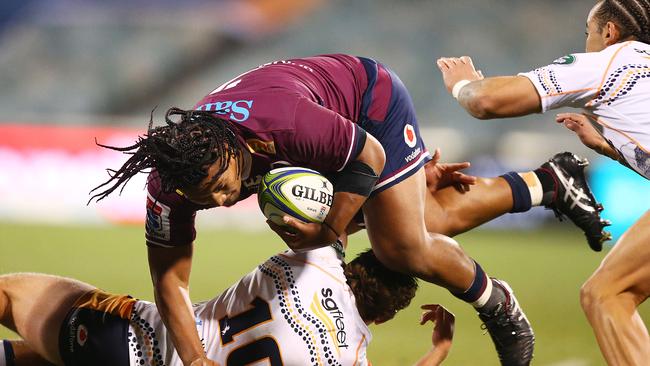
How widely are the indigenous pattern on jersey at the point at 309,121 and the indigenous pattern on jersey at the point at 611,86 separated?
0.72 meters

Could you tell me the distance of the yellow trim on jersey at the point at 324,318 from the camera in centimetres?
365

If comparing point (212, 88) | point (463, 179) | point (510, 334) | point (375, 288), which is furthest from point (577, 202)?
point (212, 88)

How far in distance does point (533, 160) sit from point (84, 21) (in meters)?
9.68

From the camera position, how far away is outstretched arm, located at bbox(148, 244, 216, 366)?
3.74 metres

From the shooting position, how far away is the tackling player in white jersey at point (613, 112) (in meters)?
3.99

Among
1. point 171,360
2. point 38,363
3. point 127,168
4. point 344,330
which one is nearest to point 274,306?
point 344,330

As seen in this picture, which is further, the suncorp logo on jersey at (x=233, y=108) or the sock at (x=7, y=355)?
the sock at (x=7, y=355)

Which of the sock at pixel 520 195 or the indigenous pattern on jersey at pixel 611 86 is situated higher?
the indigenous pattern on jersey at pixel 611 86

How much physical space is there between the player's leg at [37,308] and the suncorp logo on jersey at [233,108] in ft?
3.37

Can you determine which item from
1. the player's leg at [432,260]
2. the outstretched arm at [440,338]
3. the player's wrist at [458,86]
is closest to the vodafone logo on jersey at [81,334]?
the player's leg at [432,260]

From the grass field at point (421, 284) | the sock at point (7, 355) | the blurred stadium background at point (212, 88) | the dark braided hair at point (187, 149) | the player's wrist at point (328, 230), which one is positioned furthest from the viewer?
the blurred stadium background at point (212, 88)

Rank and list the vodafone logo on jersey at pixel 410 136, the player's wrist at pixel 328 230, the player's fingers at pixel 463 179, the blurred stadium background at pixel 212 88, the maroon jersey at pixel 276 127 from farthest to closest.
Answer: the blurred stadium background at pixel 212 88 < the player's fingers at pixel 463 179 < the vodafone logo on jersey at pixel 410 136 < the player's wrist at pixel 328 230 < the maroon jersey at pixel 276 127

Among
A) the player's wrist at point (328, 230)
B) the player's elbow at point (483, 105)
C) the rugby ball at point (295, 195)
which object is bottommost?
the player's wrist at point (328, 230)

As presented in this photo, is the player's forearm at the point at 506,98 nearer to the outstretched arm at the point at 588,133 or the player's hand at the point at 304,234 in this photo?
the outstretched arm at the point at 588,133
